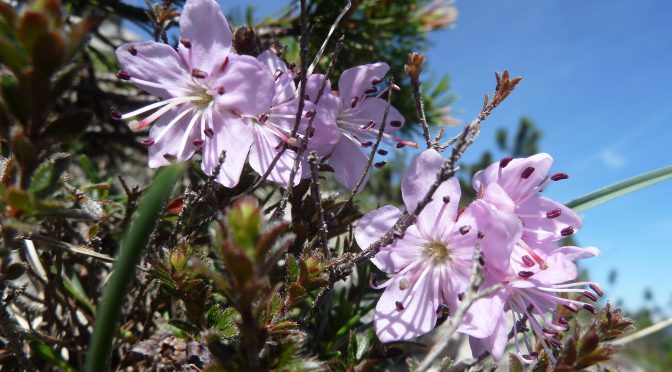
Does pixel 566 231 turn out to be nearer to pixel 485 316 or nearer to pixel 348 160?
pixel 485 316

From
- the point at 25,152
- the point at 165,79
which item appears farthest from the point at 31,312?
the point at 25,152

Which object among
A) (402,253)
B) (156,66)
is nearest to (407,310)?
(402,253)

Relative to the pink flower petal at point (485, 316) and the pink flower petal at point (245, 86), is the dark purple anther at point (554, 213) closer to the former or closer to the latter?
the pink flower petal at point (485, 316)

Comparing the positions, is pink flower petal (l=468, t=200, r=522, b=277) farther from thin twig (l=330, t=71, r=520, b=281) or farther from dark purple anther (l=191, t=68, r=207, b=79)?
dark purple anther (l=191, t=68, r=207, b=79)

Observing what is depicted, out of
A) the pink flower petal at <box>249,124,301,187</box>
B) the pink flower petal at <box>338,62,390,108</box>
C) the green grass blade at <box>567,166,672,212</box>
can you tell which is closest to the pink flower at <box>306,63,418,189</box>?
the pink flower petal at <box>338,62,390,108</box>

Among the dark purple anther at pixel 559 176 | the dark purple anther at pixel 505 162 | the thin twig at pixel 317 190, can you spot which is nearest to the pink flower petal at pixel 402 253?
the thin twig at pixel 317 190

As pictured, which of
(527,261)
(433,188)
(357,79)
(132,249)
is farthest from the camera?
(357,79)
